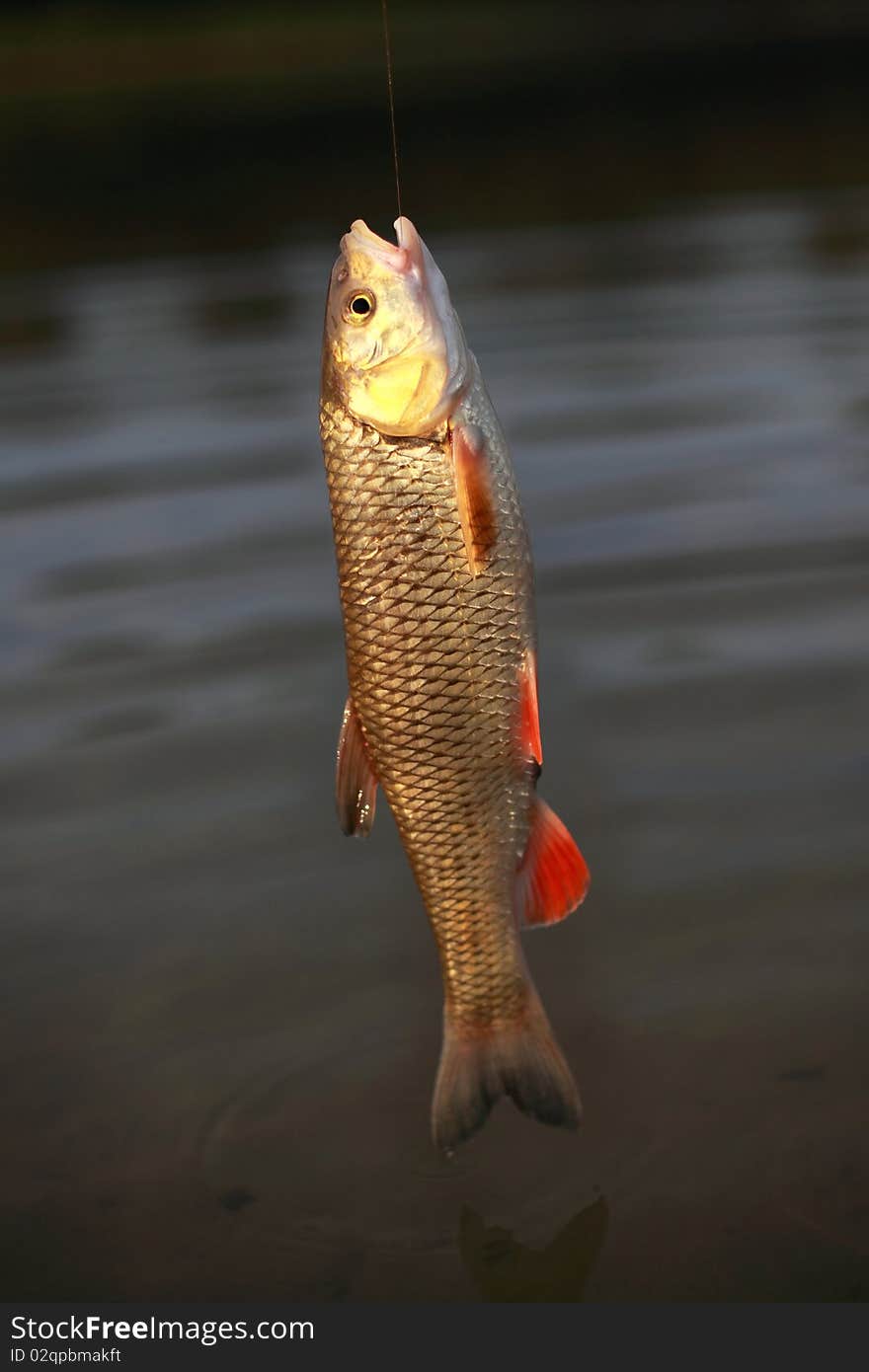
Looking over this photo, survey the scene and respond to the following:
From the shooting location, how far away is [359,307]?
2945mm

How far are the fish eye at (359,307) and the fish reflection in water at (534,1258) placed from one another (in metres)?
1.66

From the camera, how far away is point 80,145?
85.6ft

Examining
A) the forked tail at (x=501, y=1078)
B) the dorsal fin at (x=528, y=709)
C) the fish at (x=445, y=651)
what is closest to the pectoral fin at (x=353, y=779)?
the fish at (x=445, y=651)

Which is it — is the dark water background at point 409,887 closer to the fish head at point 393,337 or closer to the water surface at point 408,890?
the water surface at point 408,890

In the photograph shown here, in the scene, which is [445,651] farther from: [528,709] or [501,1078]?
[501,1078]

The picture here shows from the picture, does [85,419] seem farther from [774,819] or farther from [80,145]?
[80,145]

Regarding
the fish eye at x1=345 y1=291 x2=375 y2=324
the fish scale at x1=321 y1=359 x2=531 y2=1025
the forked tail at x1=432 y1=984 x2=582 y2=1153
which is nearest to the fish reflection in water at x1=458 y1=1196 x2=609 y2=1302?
the forked tail at x1=432 y1=984 x2=582 y2=1153

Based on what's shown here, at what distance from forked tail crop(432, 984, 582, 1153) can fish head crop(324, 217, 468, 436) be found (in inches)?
40.9

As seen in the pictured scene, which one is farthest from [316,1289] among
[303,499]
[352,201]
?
[352,201]

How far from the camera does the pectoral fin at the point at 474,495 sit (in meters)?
2.79

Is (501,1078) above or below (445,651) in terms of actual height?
below

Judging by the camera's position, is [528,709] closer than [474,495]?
No

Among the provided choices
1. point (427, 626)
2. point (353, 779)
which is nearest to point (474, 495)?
point (427, 626)

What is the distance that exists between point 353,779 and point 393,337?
2.34 feet
